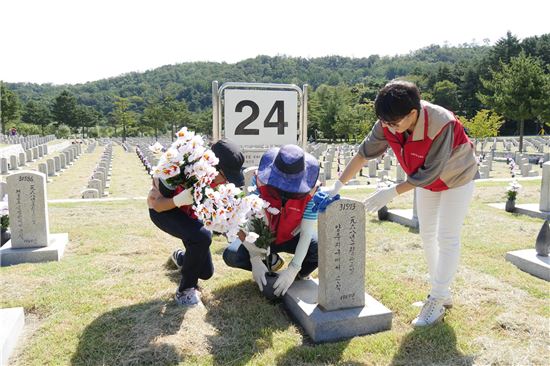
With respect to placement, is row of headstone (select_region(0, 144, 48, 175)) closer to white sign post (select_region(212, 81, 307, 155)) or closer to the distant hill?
white sign post (select_region(212, 81, 307, 155))

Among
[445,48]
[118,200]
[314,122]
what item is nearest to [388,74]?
[445,48]

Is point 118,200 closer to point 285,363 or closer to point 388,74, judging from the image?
point 285,363

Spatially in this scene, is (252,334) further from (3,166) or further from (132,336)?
(3,166)

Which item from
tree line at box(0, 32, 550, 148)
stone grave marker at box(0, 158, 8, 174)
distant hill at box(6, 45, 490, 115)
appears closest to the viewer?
stone grave marker at box(0, 158, 8, 174)

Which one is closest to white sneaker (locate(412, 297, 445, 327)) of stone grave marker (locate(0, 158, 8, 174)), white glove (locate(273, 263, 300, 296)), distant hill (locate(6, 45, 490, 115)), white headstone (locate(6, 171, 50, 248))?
white glove (locate(273, 263, 300, 296))

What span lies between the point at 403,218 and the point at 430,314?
3.86 m

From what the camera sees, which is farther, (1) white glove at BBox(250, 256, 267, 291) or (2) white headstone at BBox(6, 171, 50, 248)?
(2) white headstone at BBox(6, 171, 50, 248)

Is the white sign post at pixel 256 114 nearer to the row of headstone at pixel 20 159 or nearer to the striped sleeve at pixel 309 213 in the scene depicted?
the striped sleeve at pixel 309 213

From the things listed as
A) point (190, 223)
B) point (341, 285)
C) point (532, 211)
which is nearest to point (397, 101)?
point (341, 285)

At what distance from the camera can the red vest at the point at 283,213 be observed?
3.35 m

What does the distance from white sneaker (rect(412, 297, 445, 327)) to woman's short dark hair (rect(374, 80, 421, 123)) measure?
143 centimetres

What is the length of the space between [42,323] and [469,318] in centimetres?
330

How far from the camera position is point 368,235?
20.3 feet

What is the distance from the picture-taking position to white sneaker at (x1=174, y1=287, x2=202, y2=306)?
3.43 m
